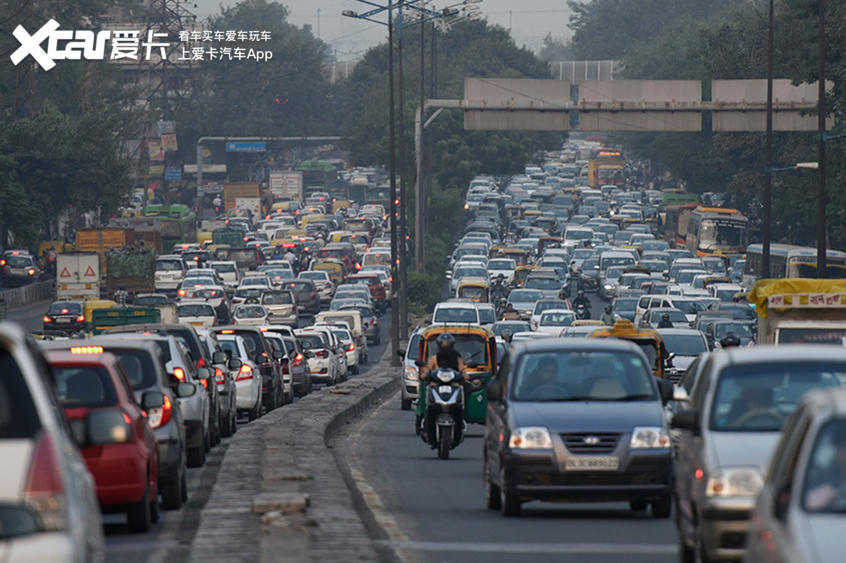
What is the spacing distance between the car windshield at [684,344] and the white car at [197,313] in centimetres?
2707

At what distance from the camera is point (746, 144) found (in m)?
94.3

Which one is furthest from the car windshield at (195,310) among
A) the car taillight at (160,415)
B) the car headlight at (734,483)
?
the car headlight at (734,483)

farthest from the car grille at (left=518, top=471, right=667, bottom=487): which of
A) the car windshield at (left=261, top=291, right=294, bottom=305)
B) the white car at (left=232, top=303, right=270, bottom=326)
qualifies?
the car windshield at (left=261, top=291, right=294, bottom=305)

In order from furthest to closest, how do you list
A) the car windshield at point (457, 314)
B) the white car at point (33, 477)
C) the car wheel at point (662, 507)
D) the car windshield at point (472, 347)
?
1. the car windshield at point (457, 314)
2. the car windshield at point (472, 347)
3. the car wheel at point (662, 507)
4. the white car at point (33, 477)

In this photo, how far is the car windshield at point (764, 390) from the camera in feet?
41.4

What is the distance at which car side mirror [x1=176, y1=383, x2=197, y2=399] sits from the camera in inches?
700

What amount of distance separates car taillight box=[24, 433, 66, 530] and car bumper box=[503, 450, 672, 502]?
8634mm

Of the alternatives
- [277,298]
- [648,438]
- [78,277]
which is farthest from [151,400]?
[78,277]

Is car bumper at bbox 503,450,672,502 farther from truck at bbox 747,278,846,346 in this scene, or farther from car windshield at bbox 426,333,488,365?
car windshield at bbox 426,333,488,365

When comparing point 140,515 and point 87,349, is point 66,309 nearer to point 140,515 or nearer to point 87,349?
point 87,349

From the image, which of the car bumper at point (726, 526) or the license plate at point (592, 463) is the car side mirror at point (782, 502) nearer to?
the car bumper at point (726, 526)

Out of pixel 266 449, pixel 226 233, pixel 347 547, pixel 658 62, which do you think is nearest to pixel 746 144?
pixel 226 233

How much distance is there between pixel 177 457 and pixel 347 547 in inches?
175

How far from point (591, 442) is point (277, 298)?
4900 centimetres
